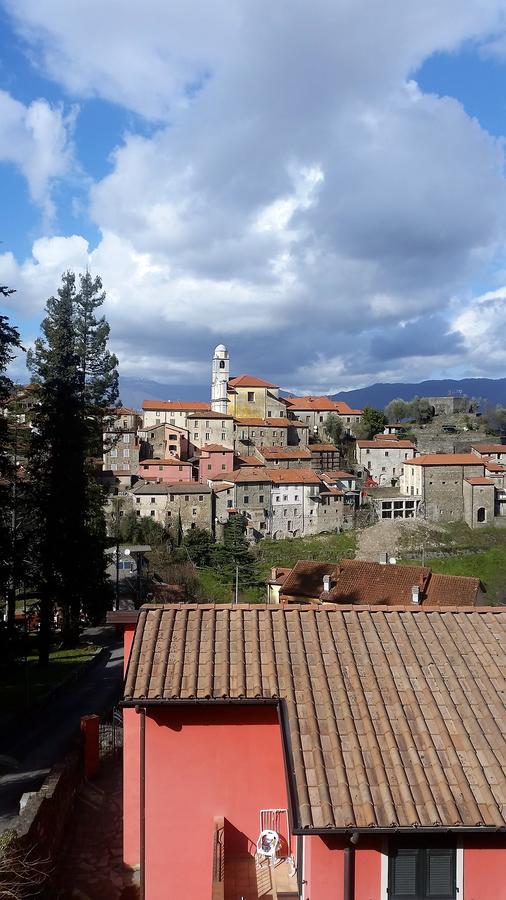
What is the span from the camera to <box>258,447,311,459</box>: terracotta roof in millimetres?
64688

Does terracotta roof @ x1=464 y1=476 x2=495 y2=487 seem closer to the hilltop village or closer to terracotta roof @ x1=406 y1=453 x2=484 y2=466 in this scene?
the hilltop village

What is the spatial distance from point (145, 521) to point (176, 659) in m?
45.1

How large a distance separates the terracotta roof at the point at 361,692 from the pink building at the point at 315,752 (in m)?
0.02

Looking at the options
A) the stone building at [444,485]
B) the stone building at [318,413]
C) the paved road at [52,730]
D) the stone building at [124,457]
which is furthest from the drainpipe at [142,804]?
the stone building at [318,413]

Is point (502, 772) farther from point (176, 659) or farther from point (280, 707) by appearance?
point (176, 659)

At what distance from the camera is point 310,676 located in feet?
25.3

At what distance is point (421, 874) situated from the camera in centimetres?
650

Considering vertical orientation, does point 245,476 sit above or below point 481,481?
above

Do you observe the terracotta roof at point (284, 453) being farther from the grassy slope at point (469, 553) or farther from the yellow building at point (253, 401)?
the grassy slope at point (469, 553)

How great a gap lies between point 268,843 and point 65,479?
16723 mm

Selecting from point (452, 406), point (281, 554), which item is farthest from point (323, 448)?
point (452, 406)

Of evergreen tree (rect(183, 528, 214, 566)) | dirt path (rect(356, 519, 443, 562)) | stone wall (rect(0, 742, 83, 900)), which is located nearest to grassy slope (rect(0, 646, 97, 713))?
stone wall (rect(0, 742, 83, 900))

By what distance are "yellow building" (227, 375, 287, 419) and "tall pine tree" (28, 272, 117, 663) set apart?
51578 mm

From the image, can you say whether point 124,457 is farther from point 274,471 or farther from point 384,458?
point 384,458
